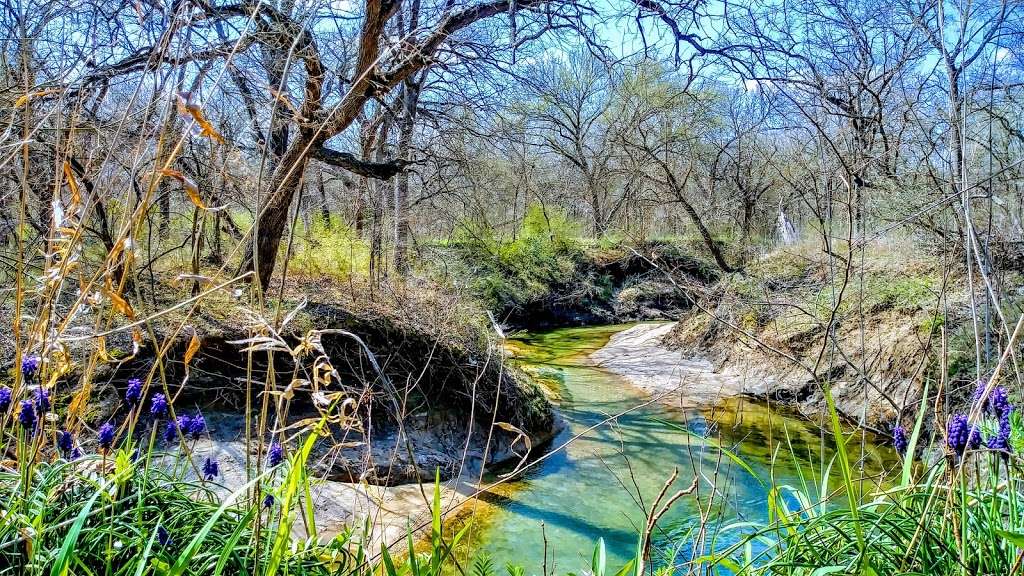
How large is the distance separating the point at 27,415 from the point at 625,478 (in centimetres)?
494

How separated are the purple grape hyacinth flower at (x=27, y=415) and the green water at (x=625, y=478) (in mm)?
2015

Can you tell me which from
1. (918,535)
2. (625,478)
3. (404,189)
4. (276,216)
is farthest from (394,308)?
(918,535)

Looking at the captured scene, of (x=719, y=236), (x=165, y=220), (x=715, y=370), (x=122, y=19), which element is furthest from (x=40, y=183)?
(x=719, y=236)

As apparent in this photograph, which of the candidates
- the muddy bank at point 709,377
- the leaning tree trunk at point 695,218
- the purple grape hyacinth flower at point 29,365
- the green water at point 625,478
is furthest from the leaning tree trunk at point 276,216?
the leaning tree trunk at point 695,218

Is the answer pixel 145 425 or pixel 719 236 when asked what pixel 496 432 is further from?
pixel 719 236

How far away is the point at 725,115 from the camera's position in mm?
19531

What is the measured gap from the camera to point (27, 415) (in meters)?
1.48

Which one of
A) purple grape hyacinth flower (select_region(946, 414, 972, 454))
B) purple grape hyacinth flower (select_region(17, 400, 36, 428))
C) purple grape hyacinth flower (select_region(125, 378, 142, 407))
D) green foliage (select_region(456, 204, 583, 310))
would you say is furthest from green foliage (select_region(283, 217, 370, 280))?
purple grape hyacinth flower (select_region(946, 414, 972, 454))

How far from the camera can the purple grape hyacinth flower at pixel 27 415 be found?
148 cm

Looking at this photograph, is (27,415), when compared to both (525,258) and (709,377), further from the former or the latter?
(525,258)

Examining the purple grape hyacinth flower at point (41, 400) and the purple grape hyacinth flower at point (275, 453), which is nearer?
the purple grape hyacinth flower at point (41, 400)

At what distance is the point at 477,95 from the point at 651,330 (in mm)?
6766

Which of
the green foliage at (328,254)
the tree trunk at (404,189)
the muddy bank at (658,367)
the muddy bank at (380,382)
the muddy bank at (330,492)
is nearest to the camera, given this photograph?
the muddy bank at (330,492)

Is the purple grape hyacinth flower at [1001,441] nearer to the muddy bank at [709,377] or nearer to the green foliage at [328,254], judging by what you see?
the muddy bank at [709,377]
